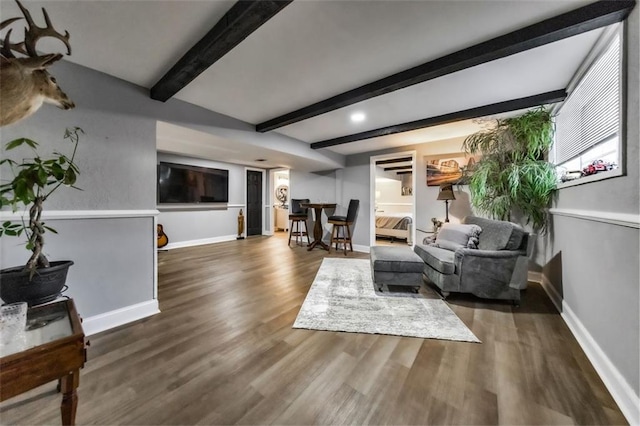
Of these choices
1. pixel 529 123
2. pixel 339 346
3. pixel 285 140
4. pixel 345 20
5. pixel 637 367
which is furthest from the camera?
pixel 285 140

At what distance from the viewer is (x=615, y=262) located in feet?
4.41

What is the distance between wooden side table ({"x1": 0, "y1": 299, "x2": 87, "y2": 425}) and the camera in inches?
30.9

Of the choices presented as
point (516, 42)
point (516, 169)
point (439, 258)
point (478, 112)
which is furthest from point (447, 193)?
point (516, 42)

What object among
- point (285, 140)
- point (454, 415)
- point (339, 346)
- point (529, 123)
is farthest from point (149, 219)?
point (529, 123)

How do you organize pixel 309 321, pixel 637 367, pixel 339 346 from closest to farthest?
1. pixel 637 367
2. pixel 339 346
3. pixel 309 321

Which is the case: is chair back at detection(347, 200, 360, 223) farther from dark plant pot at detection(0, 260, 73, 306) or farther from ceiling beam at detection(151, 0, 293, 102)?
dark plant pot at detection(0, 260, 73, 306)

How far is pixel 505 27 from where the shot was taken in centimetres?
146

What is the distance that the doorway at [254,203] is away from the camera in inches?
262

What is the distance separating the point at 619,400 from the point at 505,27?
2.18 m

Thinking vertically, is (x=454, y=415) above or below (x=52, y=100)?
below

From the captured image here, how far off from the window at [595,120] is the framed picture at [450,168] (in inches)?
44.7

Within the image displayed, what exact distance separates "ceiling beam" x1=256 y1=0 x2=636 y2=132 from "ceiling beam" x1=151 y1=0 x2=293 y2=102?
1.16 metres

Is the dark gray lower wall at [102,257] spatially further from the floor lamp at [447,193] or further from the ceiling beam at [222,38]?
the floor lamp at [447,193]

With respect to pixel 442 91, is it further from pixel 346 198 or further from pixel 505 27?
pixel 346 198
